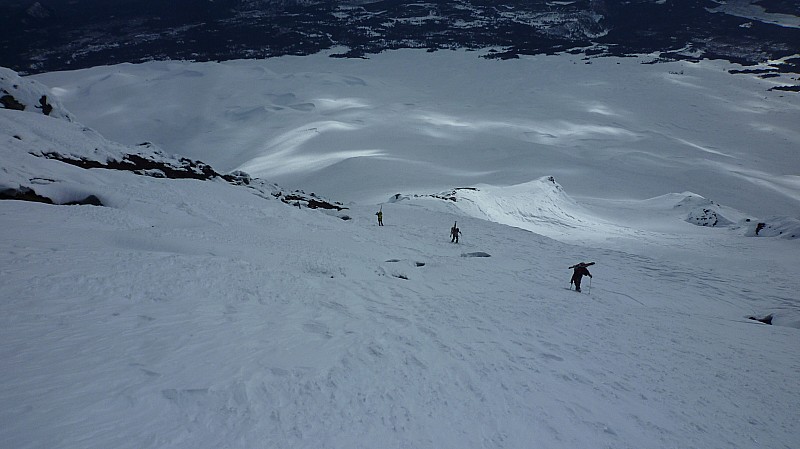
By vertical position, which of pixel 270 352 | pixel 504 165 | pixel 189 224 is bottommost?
pixel 270 352

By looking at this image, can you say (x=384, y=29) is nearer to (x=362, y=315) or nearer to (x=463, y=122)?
(x=463, y=122)

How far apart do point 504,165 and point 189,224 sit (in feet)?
114

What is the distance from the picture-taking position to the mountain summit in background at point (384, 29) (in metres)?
92.8

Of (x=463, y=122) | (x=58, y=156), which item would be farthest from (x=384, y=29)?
(x=58, y=156)

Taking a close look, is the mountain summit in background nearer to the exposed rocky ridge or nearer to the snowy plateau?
the exposed rocky ridge

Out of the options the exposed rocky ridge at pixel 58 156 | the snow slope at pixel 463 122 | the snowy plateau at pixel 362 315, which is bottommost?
the snowy plateau at pixel 362 315

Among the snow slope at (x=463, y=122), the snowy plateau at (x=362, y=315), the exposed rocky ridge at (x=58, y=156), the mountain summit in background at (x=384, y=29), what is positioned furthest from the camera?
the mountain summit in background at (x=384, y=29)

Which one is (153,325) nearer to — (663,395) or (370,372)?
(370,372)

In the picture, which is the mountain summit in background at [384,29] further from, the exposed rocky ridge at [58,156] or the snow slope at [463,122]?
the exposed rocky ridge at [58,156]

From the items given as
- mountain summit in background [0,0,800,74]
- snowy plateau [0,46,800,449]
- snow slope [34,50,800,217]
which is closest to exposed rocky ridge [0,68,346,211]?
snowy plateau [0,46,800,449]

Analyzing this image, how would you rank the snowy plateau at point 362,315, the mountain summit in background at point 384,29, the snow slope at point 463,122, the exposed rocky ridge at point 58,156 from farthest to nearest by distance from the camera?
the mountain summit in background at point 384,29, the snow slope at point 463,122, the exposed rocky ridge at point 58,156, the snowy plateau at point 362,315

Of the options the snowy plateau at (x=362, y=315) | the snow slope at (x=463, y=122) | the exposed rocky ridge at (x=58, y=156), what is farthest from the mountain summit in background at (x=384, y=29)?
the snowy plateau at (x=362, y=315)

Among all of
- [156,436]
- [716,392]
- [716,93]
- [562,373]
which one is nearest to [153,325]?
[156,436]

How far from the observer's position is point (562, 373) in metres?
6.39
